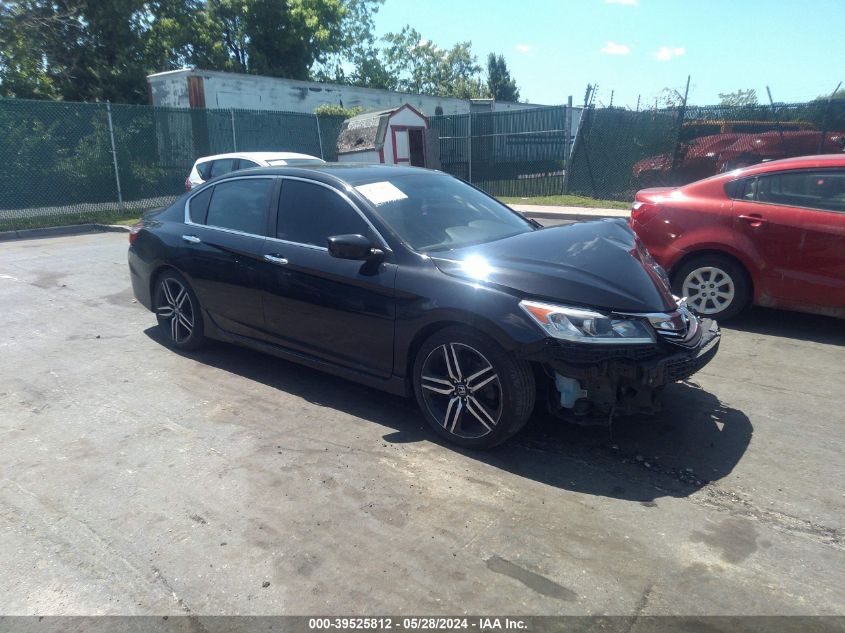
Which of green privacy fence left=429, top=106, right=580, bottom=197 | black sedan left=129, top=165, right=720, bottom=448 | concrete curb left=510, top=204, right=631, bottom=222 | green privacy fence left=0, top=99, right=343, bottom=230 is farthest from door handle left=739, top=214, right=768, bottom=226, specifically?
A: green privacy fence left=0, top=99, right=343, bottom=230

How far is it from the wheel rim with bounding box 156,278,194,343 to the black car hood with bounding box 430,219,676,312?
8.39ft

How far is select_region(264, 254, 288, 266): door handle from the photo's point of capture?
14.9 ft

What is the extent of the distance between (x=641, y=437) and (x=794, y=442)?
2.93 ft

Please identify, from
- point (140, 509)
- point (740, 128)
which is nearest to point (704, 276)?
point (140, 509)

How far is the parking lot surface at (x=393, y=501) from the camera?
263 cm

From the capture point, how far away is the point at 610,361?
132 inches

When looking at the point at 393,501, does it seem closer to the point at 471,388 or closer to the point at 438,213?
the point at 471,388

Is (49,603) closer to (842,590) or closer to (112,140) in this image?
(842,590)

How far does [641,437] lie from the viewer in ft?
12.8

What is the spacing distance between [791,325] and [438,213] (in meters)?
3.90

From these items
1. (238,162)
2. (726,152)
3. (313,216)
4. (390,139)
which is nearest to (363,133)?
(390,139)

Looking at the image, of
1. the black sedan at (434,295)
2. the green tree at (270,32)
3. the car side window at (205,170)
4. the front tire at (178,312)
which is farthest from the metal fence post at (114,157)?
the green tree at (270,32)

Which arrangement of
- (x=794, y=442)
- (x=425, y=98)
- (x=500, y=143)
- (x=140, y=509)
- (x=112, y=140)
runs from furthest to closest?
(x=425, y=98) → (x=500, y=143) → (x=112, y=140) → (x=794, y=442) → (x=140, y=509)

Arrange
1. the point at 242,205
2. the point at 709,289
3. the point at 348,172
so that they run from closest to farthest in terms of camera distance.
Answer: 1. the point at 348,172
2. the point at 242,205
3. the point at 709,289
